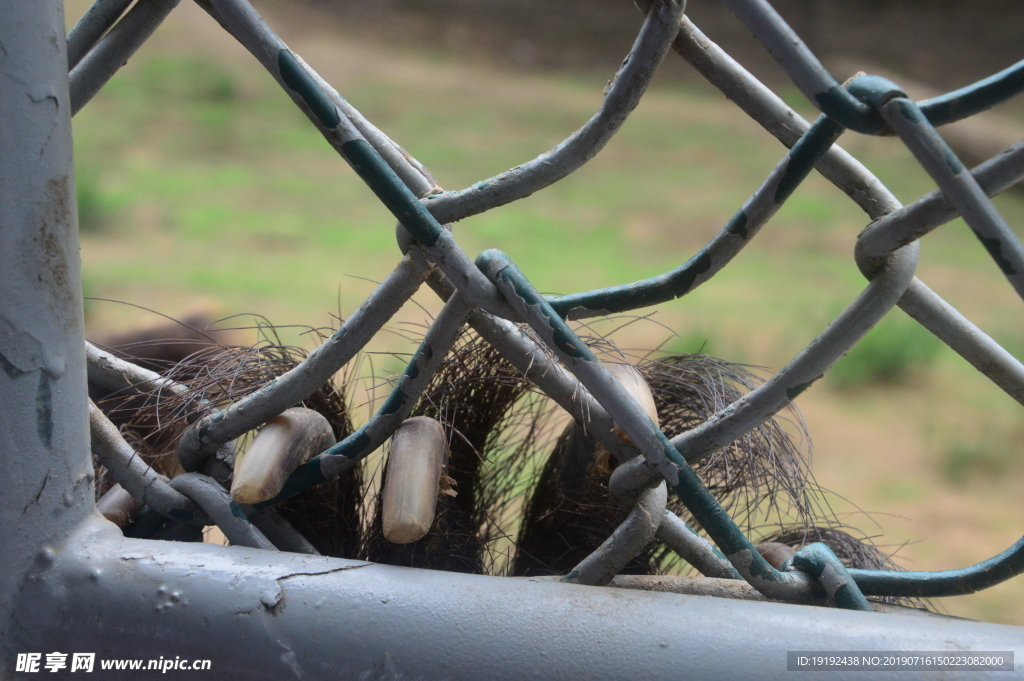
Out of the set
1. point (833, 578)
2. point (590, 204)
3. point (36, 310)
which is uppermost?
point (590, 204)

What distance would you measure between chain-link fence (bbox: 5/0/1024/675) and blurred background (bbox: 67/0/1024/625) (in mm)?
278

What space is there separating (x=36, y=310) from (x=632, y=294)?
1.04ft

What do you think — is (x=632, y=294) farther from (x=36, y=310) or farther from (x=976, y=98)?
(x=36, y=310)

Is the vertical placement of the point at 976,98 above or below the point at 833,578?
above

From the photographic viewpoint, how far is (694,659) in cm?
39

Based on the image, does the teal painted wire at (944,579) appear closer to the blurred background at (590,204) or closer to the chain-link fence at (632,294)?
the chain-link fence at (632,294)

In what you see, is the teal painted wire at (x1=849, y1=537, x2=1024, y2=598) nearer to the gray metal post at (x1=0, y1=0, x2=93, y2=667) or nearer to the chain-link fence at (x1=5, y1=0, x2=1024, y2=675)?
the chain-link fence at (x1=5, y1=0, x2=1024, y2=675)

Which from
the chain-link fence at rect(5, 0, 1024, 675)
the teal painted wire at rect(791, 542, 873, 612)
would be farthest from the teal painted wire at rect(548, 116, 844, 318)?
the teal painted wire at rect(791, 542, 873, 612)

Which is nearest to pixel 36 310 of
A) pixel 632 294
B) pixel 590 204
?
pixel 632 294

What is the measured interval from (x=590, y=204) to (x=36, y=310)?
430 cm

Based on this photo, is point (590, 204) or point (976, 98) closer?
point (976, 98)

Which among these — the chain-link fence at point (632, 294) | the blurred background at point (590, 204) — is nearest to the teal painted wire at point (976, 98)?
the chain-link fence at point (632, 294)

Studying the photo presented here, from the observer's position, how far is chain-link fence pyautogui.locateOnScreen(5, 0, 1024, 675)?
14.8 inches

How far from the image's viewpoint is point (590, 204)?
15.1 feet
